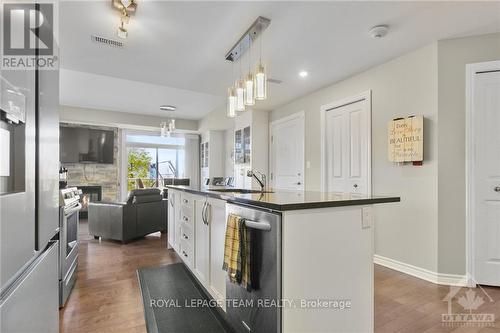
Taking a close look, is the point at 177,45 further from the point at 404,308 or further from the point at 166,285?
the point at 404,308

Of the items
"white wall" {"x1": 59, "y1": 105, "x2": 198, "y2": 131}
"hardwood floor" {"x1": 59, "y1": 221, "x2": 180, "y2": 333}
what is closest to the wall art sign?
"hardwood floor" {"x1": 59, "y1": 221, "x2": 180, "y2": 333}

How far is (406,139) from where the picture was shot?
9.16ft

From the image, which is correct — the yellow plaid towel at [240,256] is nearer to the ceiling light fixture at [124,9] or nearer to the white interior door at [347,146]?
the ceiling light fixture at [124,9]

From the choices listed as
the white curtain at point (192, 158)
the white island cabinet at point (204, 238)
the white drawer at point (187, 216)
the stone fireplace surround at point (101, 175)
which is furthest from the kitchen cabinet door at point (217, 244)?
the white curtain at point (192, 158)

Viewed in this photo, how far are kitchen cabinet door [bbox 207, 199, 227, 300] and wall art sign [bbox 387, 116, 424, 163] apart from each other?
2.13 meters

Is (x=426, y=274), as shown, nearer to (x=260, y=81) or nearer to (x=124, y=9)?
(x=260, y=81)

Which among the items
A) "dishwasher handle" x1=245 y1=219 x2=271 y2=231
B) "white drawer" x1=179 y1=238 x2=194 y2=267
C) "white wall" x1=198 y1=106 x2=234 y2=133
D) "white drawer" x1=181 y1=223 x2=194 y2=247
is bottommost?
"white drawer" x1=179 y1=238 x2=194 y2=267

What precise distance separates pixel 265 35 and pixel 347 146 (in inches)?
76.2

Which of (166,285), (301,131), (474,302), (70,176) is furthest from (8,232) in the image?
(70,176)

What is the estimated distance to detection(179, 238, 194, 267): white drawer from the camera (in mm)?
2573

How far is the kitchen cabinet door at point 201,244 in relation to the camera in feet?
7.09

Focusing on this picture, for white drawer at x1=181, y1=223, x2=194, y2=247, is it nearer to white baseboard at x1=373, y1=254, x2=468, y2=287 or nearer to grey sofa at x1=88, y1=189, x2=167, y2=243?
grey sofa at x1=88, y1=189, x2=167, y2=243

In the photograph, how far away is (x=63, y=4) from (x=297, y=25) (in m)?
1.91

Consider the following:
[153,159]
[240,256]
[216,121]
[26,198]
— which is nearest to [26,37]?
[26,198]
